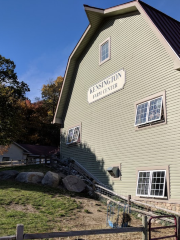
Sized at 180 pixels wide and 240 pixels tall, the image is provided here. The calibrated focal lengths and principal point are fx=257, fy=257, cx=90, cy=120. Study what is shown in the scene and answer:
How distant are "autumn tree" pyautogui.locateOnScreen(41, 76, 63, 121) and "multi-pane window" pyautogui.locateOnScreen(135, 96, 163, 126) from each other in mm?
35600

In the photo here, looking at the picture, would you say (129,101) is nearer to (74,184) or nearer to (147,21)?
(147,21)

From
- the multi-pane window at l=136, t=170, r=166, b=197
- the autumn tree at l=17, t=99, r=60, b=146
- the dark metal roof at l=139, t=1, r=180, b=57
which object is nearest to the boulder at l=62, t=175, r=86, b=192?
the multi-pane window at l=136, t=170, r=166, b=197

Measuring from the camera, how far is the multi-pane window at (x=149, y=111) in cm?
1158

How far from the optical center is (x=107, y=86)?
51.0ft

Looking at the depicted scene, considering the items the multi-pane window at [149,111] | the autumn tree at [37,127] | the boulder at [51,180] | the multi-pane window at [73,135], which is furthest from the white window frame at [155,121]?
the autumn tree at [37,127]

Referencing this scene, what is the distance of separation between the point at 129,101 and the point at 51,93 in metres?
37.1

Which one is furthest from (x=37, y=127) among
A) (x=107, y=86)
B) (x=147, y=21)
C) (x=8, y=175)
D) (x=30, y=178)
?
(x=147, y=21)

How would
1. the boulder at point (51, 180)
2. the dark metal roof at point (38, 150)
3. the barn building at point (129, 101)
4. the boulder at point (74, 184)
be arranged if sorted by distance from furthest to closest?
the dark metal roof at point (38, 150) < the boulder at point (51, 180) < the boulder at point (74, 184) < the barn building at point (129, 101)

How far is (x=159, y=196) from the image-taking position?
1073cm

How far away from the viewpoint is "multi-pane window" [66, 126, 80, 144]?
59.5 feet

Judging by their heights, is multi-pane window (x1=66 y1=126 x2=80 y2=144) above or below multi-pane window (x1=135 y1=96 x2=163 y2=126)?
below

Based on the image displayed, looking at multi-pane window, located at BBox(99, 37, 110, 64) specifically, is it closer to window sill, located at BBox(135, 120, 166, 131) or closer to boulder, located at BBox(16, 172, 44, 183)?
window sill, located at BBox(135, 120, 166, 131)

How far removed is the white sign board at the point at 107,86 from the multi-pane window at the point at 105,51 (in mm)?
1375

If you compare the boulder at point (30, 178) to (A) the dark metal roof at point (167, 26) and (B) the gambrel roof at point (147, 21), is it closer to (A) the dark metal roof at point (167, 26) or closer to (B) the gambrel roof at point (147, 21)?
(B) the gambrel roof at point (147, 21)
